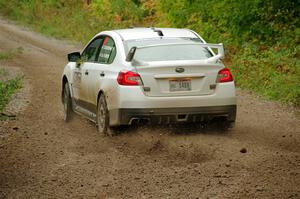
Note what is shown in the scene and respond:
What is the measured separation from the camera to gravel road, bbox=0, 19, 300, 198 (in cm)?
736

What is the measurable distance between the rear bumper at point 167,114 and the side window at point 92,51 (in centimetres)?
183

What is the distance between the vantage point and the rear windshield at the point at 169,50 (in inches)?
408

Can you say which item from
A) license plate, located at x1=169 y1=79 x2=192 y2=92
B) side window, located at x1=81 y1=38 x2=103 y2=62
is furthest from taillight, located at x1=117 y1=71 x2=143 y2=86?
side window, located at x1=81 y1=38 x2=103 y2=62

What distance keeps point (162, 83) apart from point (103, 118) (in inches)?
48.0

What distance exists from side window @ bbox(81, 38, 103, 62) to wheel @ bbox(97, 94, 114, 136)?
1.08 m

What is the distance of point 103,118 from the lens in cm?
1080

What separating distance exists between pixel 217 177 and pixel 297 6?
40.8 feet

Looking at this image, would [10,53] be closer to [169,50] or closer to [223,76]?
[169,50]

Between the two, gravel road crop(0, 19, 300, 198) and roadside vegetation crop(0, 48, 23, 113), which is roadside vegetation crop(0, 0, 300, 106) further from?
roadside vegetation crop(0, 48, 23, 113)

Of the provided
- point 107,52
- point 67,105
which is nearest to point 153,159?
point 107,52

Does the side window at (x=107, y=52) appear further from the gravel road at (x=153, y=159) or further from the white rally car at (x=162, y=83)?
the gravel road at (x=153, y=159)

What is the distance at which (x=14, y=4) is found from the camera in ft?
146

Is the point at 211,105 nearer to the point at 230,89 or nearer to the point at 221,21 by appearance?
the point at 230,89

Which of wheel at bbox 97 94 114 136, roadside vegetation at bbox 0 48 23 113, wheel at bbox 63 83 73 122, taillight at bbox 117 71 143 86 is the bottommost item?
roadside vegetation at bbox 0 48 23 113
